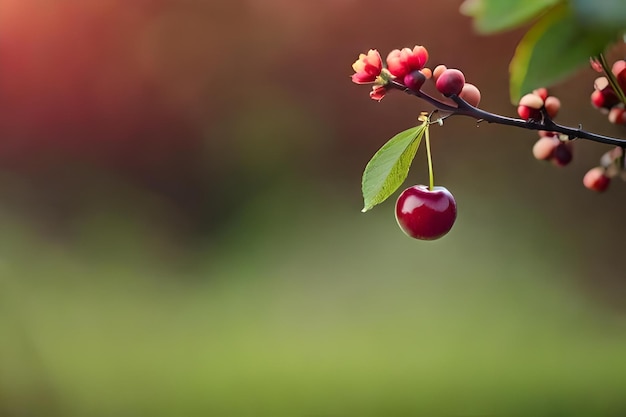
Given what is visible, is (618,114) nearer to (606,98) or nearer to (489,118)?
(606,98)

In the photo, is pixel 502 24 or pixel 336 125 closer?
pixel 502 24

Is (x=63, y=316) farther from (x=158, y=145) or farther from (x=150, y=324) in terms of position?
(x=158, y=145)

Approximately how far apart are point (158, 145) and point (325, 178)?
0.33 metres

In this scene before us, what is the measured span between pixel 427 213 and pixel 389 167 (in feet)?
0.35

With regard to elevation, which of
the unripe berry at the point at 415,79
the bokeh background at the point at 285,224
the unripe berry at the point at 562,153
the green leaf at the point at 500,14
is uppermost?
the bokeh background at the point at 285,224

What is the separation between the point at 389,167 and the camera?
45cm

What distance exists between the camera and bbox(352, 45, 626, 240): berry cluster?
44 centimetres

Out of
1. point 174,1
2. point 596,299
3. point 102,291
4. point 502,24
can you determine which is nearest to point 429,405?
point 596,299

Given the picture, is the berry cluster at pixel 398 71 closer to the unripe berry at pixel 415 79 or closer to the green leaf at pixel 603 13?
the unripe berry at pixel 415 79

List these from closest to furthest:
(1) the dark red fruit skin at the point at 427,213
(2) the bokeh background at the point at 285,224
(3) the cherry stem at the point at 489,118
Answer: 1. (3) the cherry stem at the point at 489,118
2. (1) the dark red fruit skin at the point at 427,213
3. (2) the bokeh background at the point at 285,224

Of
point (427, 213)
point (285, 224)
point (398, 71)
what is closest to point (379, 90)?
point (398, 71)

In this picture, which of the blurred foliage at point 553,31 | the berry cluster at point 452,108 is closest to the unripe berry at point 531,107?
the berry cluster at point 452,108

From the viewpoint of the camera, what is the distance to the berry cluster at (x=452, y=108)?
17.5 inches

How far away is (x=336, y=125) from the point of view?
1.16 meters
